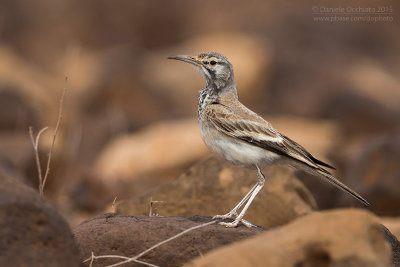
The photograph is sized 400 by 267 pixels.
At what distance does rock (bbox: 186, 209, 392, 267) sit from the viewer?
13.1 feet

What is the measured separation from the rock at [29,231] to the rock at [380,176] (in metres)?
5.63

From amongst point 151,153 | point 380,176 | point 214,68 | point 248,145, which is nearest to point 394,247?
point 248,145

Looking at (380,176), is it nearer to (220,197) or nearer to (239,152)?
(220,197)

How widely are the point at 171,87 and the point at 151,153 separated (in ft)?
21.9

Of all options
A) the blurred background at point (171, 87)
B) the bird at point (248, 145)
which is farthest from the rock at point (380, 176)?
the bird at point (248, 145)

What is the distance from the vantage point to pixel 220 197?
298 inches

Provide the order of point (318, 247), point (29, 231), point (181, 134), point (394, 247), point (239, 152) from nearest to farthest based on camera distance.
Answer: point (318, 247) → point (29, 231) → point (394, 247) → point (239, 152) → point (181, 134)

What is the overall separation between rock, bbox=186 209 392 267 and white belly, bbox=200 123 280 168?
2.20 metres

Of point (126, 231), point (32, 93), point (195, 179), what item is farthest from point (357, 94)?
point (126, 231)

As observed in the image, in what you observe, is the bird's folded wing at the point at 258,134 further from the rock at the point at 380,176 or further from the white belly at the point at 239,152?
the rock at the point at 380,176

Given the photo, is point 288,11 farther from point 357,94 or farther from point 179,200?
point 179,200

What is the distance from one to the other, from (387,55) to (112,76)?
10325 millimetres

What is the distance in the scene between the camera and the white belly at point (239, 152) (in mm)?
6430

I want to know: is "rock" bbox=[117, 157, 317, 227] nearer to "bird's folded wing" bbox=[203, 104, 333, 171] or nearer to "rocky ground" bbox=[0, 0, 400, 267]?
"rocky ground" bbox=[0, 0, 400, 267]
